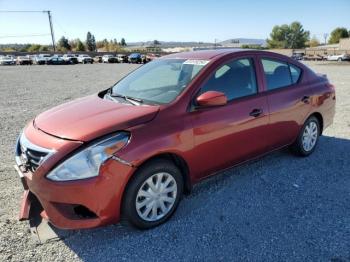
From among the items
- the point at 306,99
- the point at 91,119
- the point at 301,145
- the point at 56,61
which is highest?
the point at 56,61

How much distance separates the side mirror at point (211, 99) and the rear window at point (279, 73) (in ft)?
3.78

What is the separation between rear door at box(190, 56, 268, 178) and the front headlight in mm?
959

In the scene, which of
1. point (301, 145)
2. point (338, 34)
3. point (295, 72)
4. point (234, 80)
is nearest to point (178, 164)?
point (234, 80)

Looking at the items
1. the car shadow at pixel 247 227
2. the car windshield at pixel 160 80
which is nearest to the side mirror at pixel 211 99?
the car windshield at pixel 160 80

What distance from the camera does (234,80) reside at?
3752 millimetres

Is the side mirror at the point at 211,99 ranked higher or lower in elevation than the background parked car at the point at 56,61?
lower

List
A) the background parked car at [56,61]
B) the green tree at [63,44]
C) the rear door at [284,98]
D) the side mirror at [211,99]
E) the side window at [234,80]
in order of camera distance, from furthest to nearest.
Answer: the green tree at [63,44]
the background parked car at [56,61]
the rear door at [284,98]
the side window at [234,80]
the side mirror at [211,99]

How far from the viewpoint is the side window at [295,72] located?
14.9ft

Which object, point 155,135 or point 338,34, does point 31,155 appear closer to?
point 155,135

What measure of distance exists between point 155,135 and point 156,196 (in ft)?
1.98

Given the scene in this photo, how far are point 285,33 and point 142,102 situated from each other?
5282 inches

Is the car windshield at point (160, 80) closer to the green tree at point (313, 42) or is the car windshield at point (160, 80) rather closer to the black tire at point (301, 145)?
the black tire at point (301, 145)

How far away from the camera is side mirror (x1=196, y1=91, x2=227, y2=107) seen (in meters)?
3.17

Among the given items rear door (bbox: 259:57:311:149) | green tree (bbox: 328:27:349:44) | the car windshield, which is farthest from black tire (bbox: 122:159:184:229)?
green tree (bbox: 328:27:349:44)
